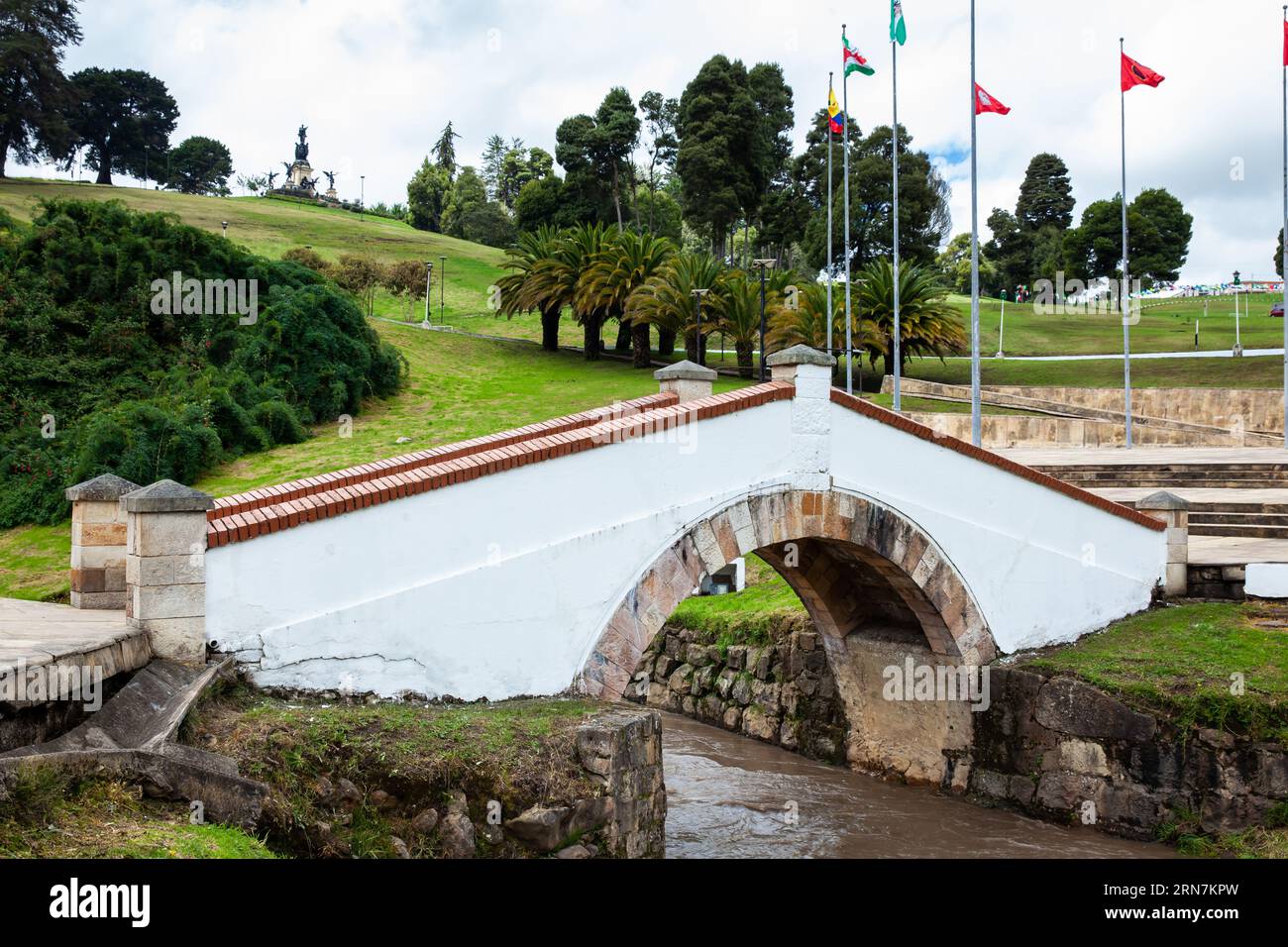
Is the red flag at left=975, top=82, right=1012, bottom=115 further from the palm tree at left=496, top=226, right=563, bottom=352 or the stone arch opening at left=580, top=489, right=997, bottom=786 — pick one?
the palm tree at left=496, top=226, right=563, bottom=352

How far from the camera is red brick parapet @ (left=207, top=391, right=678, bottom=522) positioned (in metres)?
9.63

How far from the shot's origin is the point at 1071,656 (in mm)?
12664

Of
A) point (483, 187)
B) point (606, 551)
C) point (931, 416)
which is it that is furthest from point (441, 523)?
point (483, 187)

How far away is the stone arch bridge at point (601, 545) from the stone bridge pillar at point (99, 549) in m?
0.03

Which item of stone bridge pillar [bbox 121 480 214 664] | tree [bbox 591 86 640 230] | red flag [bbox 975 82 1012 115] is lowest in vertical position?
stone bridge pillar [bbox 121 480 214 664]

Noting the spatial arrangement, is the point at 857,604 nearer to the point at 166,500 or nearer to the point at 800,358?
the point at 800,358

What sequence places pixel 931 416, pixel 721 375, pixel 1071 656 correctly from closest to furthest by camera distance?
pixel 1071 656, pixel 931 416, pixel 721 375

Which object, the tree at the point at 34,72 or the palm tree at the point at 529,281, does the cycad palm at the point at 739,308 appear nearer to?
the palm tree at the point at 529,281

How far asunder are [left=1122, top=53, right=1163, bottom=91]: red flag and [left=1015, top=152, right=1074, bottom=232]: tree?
48574 millimetres

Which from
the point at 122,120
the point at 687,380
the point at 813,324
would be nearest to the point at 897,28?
the point at 813,324

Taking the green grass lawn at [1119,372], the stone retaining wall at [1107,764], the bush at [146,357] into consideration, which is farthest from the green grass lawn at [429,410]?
the green grass lawn at [1119,372]

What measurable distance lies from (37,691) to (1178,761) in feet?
33.0

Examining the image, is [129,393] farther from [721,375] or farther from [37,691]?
[37,691]

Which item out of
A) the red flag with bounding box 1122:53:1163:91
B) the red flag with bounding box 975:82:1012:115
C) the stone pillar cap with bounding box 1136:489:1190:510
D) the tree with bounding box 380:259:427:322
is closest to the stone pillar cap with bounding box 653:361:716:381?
the stone pillar cap with bounding box 1136:489:1190:510
